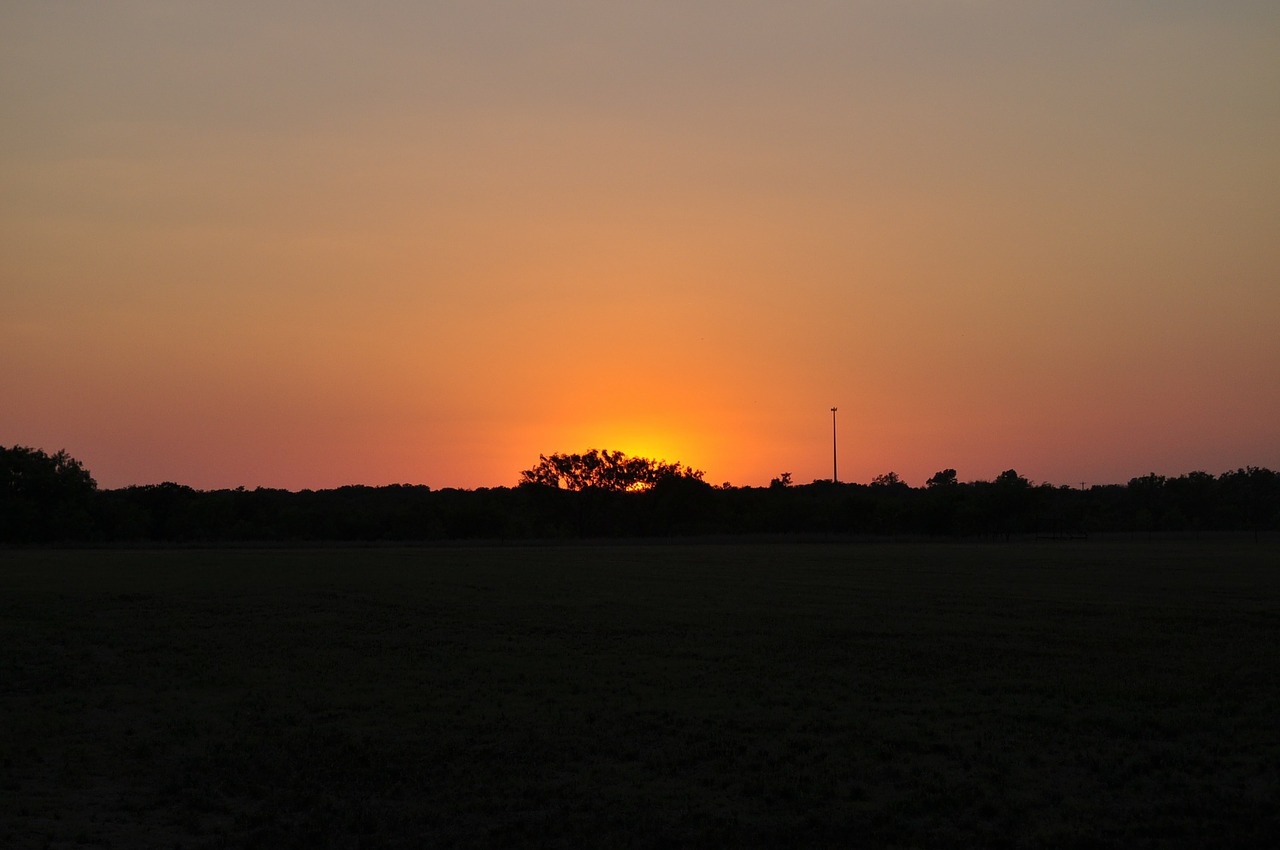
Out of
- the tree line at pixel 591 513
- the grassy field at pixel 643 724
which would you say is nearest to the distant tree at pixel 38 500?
the tree line at pixel 591 513

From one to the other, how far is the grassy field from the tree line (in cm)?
9376

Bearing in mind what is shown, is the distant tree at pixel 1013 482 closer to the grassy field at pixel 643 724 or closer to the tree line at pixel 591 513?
the tree line at pixel 591 513

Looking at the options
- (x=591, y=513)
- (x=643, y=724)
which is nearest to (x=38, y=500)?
(x=591, y=513)

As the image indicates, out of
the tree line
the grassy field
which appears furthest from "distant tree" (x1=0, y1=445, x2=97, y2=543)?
the grassy field

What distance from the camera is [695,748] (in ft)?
47.7

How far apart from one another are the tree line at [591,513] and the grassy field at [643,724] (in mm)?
93756

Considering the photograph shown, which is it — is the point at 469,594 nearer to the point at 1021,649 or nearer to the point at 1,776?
the point at 1021,649

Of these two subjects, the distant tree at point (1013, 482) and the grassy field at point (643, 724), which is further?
the distant tree at point (1013, 482)

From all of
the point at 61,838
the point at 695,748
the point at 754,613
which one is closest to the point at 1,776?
the point at 61,838

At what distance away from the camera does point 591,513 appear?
477 feet

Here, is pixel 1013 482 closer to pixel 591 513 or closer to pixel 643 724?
pixel 591 513

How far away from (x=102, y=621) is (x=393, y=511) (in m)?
115

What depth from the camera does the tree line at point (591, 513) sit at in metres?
118

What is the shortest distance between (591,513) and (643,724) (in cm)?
12960
